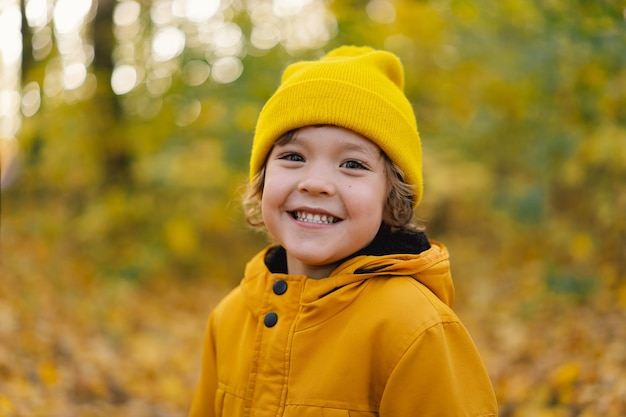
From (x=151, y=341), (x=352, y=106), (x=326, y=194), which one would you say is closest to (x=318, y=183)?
(x=326, y=194)

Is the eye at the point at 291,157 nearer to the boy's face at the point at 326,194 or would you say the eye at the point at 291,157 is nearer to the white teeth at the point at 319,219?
the boy's face at the point at 326,194

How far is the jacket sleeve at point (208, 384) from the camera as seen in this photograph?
2438mm

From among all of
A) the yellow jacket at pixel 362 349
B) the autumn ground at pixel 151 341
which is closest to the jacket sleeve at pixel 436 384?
the yellow jacket at pixel 362 349

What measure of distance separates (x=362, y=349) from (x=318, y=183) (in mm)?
557

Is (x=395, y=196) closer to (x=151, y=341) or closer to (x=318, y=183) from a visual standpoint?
(x=318, y=183)

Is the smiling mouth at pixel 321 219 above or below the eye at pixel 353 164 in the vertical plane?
below

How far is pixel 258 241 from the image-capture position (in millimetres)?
8742

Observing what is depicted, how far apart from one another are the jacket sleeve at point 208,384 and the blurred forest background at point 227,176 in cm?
191

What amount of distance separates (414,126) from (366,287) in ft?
2.16

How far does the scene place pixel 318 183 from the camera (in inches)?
79.8

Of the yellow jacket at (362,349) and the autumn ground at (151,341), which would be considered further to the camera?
the autumn ground at (151,341)

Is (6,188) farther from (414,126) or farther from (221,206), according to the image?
(414,126)

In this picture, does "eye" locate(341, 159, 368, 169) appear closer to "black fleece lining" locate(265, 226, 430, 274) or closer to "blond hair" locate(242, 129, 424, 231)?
"blond hair" locate(242, 129, 424, 231)

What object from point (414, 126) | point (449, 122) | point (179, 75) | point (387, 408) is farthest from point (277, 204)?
point (449, 122)
